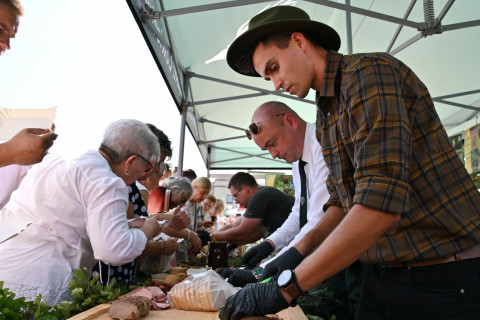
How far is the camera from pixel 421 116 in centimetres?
118

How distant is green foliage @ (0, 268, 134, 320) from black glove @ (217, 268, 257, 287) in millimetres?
523

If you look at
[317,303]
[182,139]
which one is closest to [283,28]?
[317,303]

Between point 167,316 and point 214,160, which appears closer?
point 167,316

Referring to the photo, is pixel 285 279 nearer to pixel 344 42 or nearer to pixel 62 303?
pixel 62 303

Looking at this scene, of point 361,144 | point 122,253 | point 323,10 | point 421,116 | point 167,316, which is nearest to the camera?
point 361,144

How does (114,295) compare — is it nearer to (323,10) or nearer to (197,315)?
(197,315)

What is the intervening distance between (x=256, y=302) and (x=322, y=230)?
2.79ft

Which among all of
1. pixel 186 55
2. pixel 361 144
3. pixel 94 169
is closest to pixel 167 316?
pixel 94 169

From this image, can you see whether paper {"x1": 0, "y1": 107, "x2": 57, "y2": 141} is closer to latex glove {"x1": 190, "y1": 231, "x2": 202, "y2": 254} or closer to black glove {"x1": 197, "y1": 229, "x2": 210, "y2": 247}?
latex glove {"x1": 190, "y1": 231, "x2": 202, "y2": 254}

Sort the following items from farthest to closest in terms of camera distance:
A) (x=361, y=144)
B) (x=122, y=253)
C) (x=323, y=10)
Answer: (x=323, y=10) < (x=122, y=253) < (x=361, y=144)

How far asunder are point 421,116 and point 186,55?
4.33 metres

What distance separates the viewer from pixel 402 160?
100 cm

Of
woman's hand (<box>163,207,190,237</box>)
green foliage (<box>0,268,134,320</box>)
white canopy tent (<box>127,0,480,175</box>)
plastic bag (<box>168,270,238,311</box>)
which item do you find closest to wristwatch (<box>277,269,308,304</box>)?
plastic bag (<box>168,270,238,311</box>)

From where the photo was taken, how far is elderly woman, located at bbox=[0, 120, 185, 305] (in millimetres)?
1741
